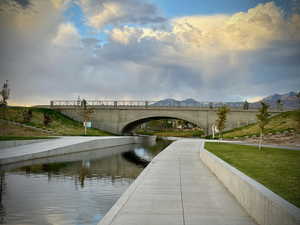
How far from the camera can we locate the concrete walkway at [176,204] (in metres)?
7.19

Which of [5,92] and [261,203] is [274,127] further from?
[261,203]

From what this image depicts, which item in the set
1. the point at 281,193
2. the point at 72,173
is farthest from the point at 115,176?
the point at 281,193

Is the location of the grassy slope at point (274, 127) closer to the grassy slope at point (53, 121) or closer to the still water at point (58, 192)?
the grassy slope at point (53, 121)

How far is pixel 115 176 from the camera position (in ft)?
56.3

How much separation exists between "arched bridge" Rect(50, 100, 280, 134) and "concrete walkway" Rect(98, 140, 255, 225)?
1894 inches

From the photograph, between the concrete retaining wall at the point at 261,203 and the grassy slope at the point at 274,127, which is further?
the grassy slope at the point at 274,127

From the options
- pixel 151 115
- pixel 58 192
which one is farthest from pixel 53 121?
pixel 58 192

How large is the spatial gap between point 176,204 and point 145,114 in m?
53.3

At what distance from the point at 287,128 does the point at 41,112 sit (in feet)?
133

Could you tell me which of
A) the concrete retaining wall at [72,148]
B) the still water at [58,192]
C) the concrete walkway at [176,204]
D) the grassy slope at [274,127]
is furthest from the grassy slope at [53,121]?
the concrete walkway at [176,204]

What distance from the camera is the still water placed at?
30.0 ft

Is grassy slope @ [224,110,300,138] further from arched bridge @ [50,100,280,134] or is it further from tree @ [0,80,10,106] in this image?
tree @ [0,80,10,106]

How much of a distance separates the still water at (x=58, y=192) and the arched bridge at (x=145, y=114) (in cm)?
4154

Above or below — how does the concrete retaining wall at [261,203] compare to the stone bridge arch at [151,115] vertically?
below
